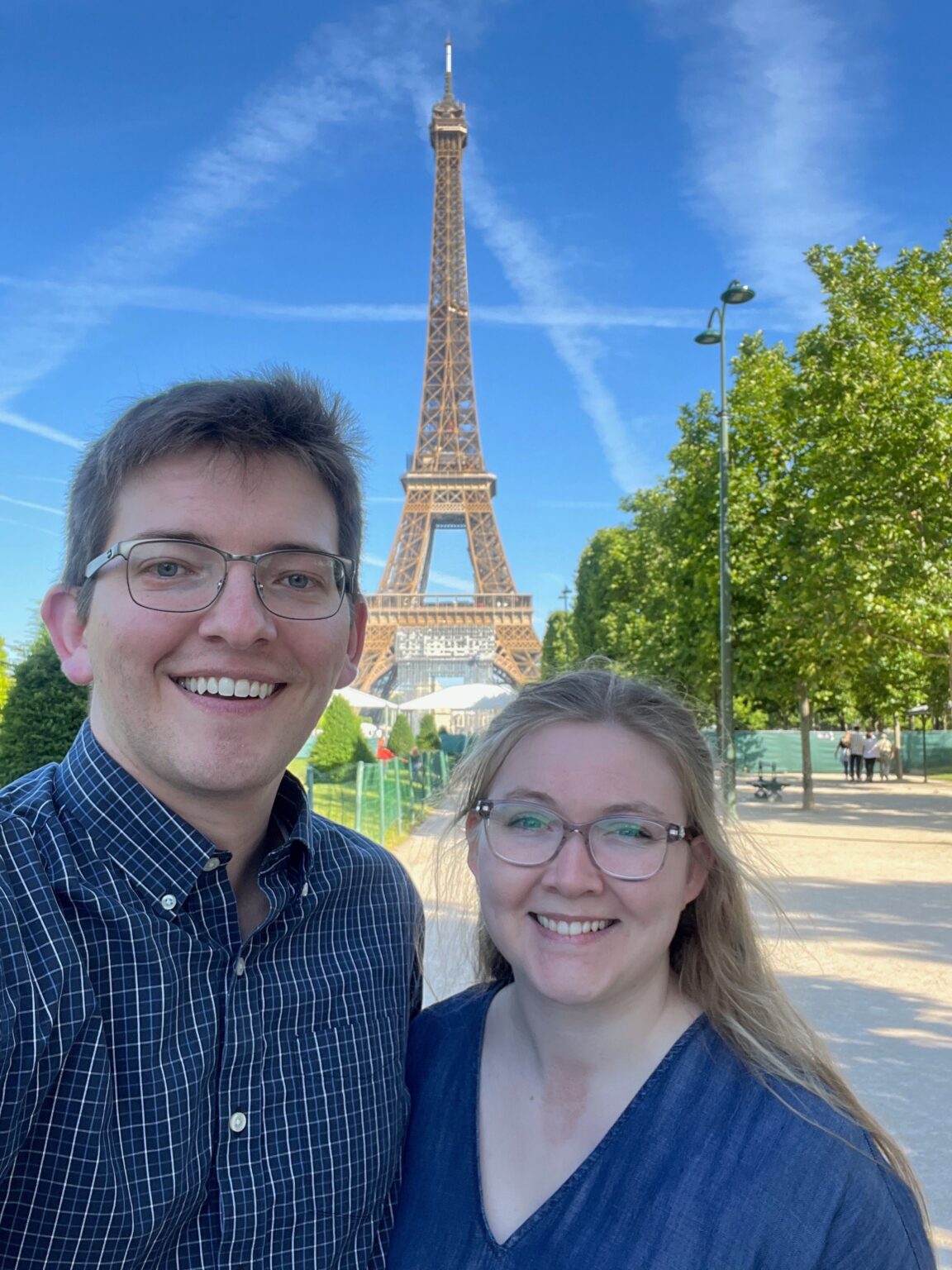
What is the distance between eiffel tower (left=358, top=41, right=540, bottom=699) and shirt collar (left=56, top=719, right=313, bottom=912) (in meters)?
52.0

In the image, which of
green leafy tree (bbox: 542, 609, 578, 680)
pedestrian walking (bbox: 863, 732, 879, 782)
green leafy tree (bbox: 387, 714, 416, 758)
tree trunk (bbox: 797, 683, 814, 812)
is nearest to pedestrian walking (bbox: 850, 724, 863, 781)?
pedestrian walking (bbox: 863, 732, 879, 782)

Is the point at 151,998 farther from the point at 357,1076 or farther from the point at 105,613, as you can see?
the point at 105,613

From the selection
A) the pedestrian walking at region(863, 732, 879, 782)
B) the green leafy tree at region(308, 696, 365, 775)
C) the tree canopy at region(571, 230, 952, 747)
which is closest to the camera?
the tree canopy at region(571, 230, 952, 747)

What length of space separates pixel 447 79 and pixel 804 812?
70286 mm

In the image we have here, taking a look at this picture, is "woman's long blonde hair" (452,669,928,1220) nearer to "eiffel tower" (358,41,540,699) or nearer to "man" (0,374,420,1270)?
"man" (0,374,420,1270)

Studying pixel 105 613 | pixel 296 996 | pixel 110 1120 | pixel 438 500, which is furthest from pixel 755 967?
pixel 438 500

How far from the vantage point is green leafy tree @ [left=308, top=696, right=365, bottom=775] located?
2294cm

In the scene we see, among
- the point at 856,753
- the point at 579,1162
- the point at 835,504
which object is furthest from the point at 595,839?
the point at 856,753

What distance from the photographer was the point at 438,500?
64250 mm

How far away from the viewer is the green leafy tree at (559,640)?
2112 inches

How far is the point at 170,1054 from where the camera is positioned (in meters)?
1.71

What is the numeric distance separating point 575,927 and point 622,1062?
0.25 metres

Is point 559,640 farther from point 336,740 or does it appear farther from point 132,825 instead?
point 132,825

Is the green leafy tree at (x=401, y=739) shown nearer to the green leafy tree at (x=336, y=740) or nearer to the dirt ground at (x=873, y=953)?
the green leafy tree at (x=336, y=740)
